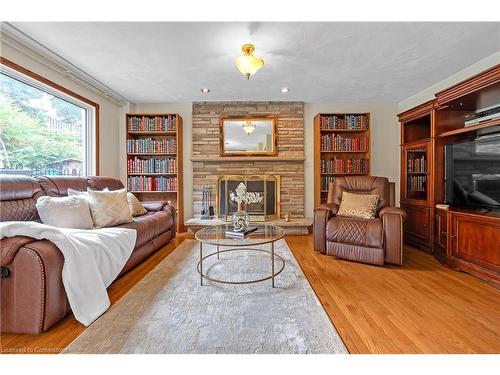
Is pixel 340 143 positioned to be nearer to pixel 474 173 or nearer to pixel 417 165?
pixel 417 165

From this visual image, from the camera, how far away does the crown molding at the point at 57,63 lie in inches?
83.0

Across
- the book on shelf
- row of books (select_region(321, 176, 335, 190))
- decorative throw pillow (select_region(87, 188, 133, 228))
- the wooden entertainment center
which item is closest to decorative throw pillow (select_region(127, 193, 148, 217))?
decorative throw pillow (select_region(87, 188, 133, 228))

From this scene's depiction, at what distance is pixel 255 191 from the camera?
404 cm

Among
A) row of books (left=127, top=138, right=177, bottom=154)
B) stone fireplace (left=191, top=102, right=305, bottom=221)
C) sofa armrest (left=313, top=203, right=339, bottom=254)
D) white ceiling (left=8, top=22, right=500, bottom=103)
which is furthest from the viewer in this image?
stone fireplace (left=191, top=102, right=305, bottom=221)

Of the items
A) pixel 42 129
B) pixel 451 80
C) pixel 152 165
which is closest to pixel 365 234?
pixel 451 80

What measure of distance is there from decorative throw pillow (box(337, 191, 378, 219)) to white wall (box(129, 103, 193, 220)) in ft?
8.41

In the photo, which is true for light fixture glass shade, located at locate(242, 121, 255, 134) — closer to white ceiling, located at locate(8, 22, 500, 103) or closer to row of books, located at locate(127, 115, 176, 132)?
white ceiling, located at locate(8, 22, 500, 103)

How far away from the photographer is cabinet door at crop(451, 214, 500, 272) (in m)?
1.99

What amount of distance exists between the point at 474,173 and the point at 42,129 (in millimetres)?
4838

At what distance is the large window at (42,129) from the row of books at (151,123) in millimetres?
562
